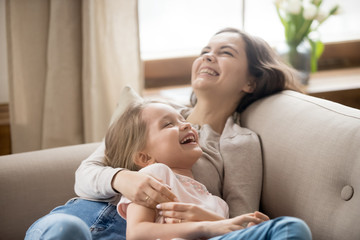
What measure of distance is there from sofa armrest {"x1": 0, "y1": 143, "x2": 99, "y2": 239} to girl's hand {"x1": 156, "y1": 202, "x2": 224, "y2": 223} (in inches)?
22.2

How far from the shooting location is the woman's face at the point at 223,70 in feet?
6.12

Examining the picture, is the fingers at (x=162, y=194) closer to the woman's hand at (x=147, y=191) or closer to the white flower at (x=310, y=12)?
the woman's hand at (x=147, y=191)

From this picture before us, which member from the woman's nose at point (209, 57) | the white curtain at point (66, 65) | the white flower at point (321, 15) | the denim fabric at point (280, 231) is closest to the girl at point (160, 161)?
the denim fabric at point (280, 231)

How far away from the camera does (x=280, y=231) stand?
115 centimetres

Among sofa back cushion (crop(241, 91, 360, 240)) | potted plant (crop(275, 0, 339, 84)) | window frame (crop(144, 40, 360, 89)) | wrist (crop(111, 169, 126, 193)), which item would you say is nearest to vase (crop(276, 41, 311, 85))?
potted plant (crop(275, 0, 339, 84))

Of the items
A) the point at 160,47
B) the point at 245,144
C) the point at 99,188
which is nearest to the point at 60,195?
the point at 99,188

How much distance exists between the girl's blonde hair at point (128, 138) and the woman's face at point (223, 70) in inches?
12.4

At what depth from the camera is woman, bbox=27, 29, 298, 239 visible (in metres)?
1.46

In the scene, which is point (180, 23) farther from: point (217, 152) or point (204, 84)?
point (217, 152)

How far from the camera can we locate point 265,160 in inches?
67.3

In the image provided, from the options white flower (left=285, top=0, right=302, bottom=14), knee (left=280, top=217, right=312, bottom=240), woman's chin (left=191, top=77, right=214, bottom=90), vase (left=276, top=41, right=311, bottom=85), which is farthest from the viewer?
vase (left=276, top=41, right=311, bottom=85)

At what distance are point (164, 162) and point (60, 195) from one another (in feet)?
1.58

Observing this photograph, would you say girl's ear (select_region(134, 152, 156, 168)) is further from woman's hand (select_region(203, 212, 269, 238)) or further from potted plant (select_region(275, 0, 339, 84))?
potted plant (select_region(275, 0, 339, 84))

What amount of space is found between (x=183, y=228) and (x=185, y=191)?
175mm
